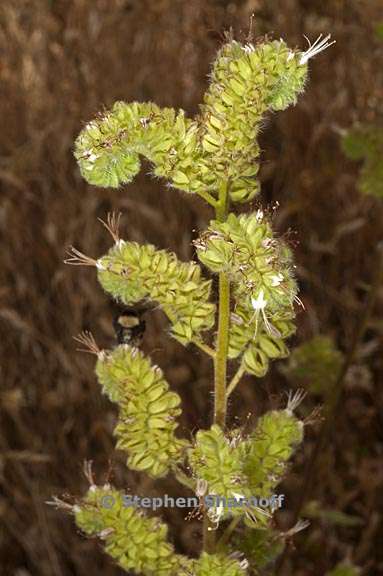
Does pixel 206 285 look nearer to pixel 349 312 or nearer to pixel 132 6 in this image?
pixel 349 312

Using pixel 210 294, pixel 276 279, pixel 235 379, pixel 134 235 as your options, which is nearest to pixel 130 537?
pixel 235 379

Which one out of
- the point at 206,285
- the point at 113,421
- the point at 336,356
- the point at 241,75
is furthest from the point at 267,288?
the point at 113,421

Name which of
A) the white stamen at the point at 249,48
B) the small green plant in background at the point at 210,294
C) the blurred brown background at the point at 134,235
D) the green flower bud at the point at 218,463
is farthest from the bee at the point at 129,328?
the blurred brown background at the point at 134,235

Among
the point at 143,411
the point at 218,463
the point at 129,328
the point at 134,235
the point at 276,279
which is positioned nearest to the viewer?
the point at 276,279

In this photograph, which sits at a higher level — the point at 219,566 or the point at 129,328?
the point at 129,328

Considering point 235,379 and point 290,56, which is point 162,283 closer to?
point 235,379

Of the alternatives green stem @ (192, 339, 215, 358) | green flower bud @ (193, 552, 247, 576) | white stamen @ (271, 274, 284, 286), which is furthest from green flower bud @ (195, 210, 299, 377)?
green flower bud @ (193, 552, 247, 576)
